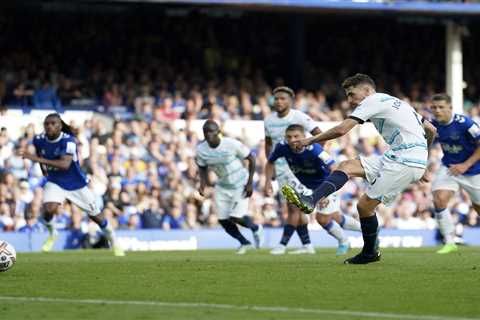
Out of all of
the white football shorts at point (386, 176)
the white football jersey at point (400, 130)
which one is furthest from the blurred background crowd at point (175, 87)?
the white football jersey at point (400, 130)

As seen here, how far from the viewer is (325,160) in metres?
18.4

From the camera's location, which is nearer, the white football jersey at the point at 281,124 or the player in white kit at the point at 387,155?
the player in white kit at the point at 387,155

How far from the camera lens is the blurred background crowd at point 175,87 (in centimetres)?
2730

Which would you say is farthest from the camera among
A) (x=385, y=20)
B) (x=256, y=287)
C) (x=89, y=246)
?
(x=385, y=20)

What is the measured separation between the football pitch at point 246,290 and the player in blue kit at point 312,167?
10.8ft

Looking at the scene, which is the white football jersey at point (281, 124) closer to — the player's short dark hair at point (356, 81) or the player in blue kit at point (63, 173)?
the player in blue kit at point (63, 173)

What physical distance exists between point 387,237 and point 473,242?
7.36ft

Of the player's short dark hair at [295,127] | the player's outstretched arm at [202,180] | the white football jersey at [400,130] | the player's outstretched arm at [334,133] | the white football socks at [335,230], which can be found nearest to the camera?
the player's outstretched arm at [334,133]

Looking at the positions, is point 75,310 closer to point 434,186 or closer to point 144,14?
point 434,186

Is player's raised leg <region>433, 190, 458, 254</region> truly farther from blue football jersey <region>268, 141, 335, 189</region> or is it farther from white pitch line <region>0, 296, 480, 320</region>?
white pitch line <region>0, 296, 480, 320</region>

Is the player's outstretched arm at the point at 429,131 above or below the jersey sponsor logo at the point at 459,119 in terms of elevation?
below

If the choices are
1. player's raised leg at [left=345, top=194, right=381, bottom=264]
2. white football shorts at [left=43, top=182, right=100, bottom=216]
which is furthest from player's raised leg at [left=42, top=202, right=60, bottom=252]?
player's raised leg at [left=345, top=194, right=381, bottom=264]

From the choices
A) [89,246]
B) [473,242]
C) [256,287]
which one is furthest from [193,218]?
[256,287]

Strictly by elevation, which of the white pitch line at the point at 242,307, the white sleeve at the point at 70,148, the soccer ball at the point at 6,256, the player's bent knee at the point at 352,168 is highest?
the white sleeve at the point at 70,148
